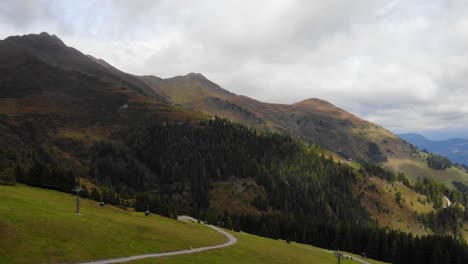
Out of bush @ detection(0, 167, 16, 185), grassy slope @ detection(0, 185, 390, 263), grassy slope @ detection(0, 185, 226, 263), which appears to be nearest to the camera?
grassy slope @ detection(0, 185, 226, 263)

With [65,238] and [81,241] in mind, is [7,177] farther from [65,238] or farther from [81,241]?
[81,241]

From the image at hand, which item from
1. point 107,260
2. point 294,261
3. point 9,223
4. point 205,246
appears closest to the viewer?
point 107,260

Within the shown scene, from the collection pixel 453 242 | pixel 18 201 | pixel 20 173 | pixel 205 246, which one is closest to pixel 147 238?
pixel 205 246

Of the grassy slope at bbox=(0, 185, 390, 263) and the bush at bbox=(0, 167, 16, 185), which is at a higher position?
the bush at bbox=(0, 167, 16, 185)

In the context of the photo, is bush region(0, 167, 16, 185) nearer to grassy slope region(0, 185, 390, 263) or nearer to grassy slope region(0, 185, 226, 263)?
grassy slope region(0, 185, 226, 263)

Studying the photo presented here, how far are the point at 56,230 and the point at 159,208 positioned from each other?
95934 millimetres

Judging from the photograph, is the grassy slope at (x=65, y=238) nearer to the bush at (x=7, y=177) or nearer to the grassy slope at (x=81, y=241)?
the grassy slope at (x=81, y=241)

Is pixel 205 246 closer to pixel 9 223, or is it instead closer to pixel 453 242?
pixel 9 223

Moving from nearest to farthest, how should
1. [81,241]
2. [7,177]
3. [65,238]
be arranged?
[65,238], [81,241], [7,177]

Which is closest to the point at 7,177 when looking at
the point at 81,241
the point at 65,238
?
the point at 65,238

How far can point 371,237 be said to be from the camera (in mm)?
188500

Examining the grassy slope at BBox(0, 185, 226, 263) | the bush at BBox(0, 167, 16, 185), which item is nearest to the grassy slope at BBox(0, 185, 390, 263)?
the grassy slope at BBox(0, 185, 226, 263)

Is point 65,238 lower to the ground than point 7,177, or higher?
lower

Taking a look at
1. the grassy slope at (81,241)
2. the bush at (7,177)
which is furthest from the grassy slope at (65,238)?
the bush at (7,177)
